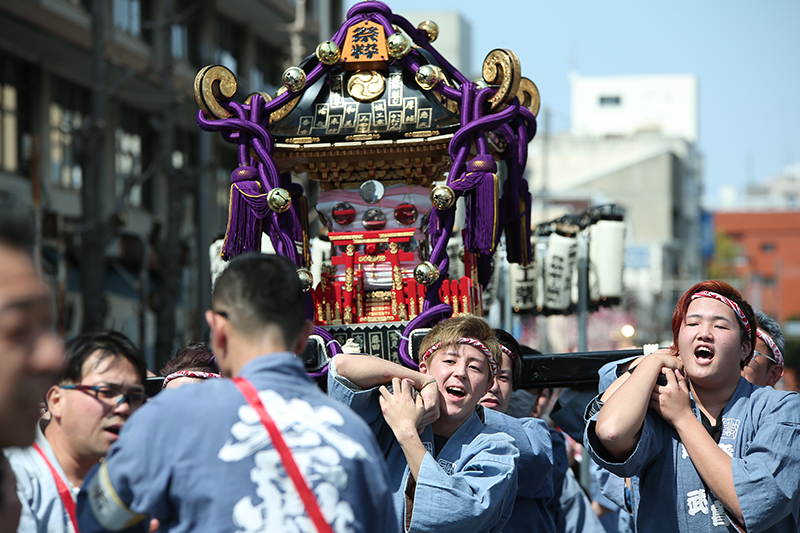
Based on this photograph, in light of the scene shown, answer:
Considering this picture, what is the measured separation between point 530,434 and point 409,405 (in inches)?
35.3

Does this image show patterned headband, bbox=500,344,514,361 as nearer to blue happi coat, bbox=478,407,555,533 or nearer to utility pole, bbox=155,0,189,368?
blue happi coat, bbox=478,407,555,533

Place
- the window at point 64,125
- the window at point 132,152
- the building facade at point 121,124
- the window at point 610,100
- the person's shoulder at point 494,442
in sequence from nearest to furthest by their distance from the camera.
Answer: the person's shoulder at point 494,442 → the building facade at point 121,124 → the window at point 64,125 → the window at point 132,152 → the window at point 610,100

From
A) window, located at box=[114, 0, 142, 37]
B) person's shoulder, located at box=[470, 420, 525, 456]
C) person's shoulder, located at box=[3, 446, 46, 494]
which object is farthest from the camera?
window, located at box=[114, 0, 142, 37]

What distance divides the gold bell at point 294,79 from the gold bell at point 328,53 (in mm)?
119

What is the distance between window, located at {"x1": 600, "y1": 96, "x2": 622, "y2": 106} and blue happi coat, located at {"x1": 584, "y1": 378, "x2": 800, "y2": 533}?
2642 inches

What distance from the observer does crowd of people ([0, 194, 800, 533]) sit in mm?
1941

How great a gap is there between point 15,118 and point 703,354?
1376 centimetres

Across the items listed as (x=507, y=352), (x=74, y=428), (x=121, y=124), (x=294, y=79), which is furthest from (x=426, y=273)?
(x=121, y=124)

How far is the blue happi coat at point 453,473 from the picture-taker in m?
2.99

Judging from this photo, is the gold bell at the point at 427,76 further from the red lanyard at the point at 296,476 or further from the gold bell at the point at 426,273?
the red lanyard at the point at 296,476

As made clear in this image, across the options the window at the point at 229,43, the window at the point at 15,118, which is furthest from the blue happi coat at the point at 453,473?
the window at the point at 229,43

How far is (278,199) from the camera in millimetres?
4180

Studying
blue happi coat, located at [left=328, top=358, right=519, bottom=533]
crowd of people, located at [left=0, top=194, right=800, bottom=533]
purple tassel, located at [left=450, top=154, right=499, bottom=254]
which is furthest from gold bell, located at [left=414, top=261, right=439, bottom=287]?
blue happi coat, located at [left=328, top=358, right=519, bottom=533]

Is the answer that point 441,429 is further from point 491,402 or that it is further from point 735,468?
point 735,468
